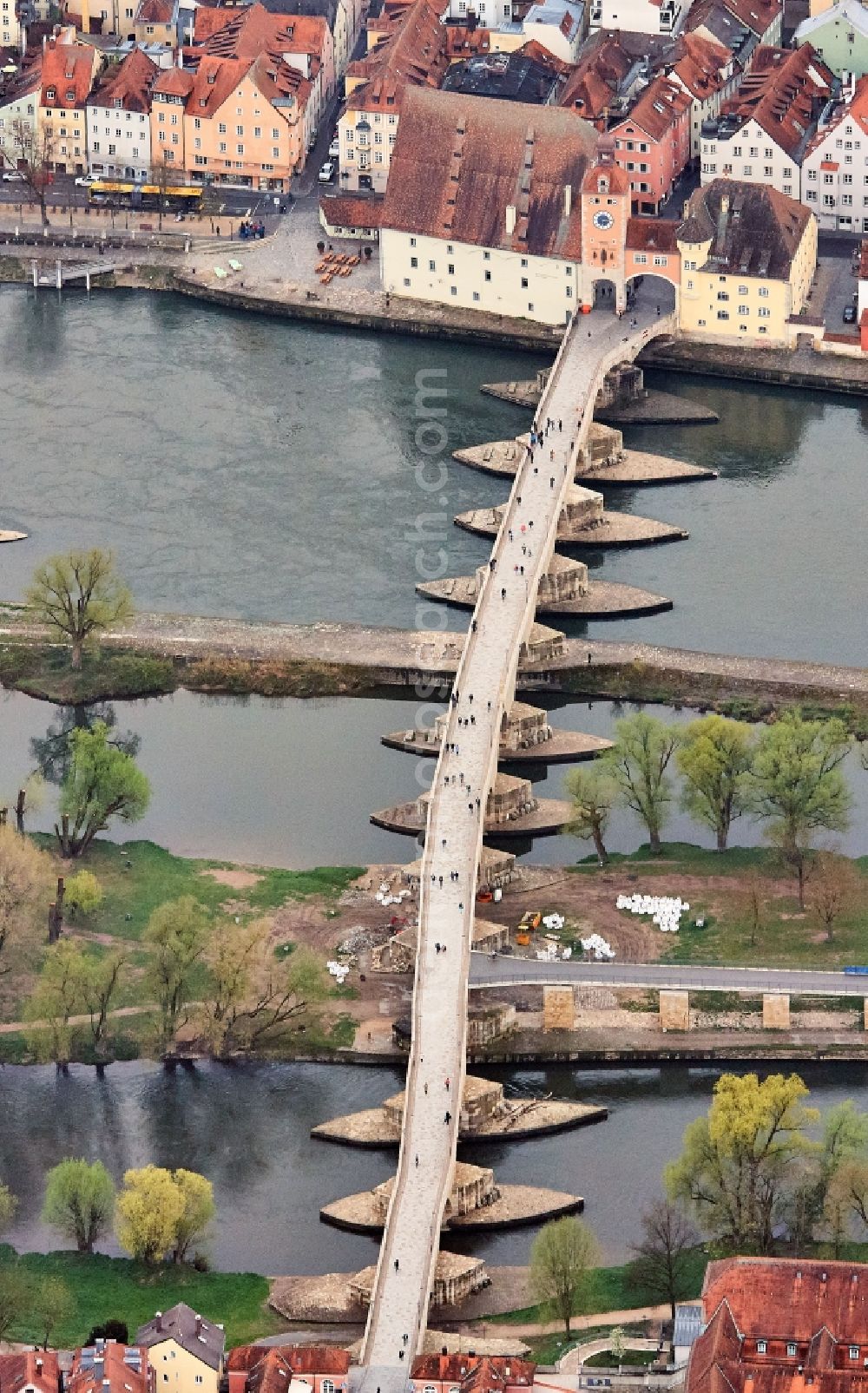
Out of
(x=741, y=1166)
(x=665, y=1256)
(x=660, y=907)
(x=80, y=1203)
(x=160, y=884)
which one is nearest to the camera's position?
(x=665, y=1256)

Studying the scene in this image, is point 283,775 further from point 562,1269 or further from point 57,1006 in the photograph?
point 562,1269

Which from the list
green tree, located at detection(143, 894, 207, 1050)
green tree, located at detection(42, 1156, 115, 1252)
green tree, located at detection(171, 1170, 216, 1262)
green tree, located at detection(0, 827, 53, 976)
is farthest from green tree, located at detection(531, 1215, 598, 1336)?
green tree, located at detection(0, 827, 53, 976)

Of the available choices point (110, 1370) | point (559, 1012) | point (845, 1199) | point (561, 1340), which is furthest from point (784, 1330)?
point (559, 1012)

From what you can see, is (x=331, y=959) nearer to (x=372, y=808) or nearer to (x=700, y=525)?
(x=372, y=808)

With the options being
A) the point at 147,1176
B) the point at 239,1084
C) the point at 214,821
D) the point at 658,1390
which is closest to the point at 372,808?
the point at 214,821

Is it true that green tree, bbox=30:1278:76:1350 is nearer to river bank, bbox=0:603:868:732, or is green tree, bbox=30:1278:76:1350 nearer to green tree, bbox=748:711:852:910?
green tree, bbox=748:711:852:910
